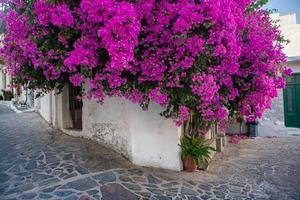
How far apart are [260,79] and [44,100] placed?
9718 mm

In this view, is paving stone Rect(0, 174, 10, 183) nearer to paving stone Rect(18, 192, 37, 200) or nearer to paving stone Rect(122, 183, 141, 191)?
paving stone Rect(18, 192, 37, 200)

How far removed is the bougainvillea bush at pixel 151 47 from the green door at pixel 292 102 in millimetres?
9090

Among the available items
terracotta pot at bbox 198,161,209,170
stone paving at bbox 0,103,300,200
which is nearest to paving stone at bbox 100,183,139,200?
stone paving at bbox 0,103,300,200

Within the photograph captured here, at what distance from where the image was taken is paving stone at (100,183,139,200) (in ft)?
17.2

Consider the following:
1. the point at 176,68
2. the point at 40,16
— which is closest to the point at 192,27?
the point at 176,68

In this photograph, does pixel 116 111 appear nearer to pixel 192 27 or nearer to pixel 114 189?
pixel 114 189

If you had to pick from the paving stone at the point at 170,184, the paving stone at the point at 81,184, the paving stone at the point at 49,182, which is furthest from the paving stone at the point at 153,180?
the paving stone at the point at 49,182

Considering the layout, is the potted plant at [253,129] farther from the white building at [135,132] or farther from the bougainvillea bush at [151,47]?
the bougainvillea bush at [151,47]

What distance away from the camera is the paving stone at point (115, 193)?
17.2ft

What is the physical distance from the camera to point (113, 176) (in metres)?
6.09

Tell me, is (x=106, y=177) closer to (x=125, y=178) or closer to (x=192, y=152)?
(x=125, y=178)

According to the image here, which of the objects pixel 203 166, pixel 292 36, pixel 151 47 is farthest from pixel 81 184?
pixel 292 36

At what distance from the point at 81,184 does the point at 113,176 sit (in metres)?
0.73

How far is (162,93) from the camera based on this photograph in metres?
5.31
